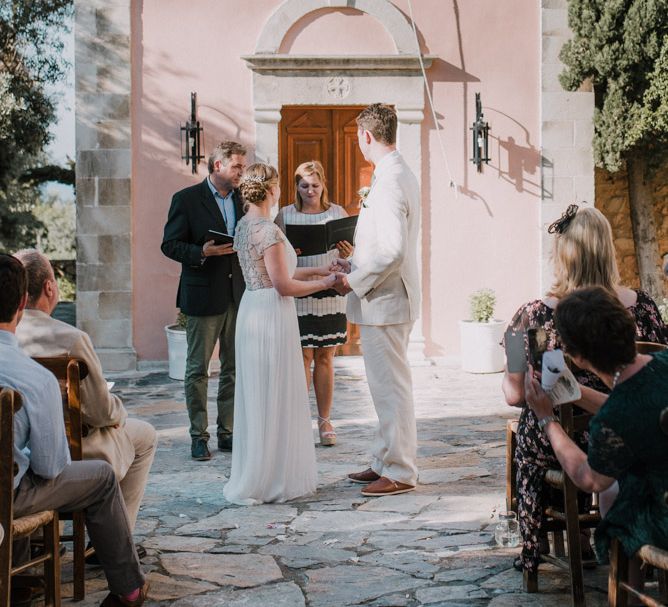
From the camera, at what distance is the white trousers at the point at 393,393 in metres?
4.97

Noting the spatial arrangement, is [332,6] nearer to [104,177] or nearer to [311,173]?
[104,177]

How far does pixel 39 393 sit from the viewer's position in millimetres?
3002

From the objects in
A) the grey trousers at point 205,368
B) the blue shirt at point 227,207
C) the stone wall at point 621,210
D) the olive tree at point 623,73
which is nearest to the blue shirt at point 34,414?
the grey trousers at point 205,368

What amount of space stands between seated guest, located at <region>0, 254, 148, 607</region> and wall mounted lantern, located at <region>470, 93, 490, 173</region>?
678cm

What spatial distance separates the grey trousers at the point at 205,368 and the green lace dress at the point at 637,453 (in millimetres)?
3497

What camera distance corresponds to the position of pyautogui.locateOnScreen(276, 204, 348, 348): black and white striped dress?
242 inches

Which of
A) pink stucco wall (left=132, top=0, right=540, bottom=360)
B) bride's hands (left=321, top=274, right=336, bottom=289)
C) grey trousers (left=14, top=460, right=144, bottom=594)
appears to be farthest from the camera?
pink stucco wall (left=132, top=0, right=540, bottom=360)

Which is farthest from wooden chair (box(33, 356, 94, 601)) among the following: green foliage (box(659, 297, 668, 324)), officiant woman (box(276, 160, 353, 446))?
green foliage (box(659, 297, 668, 324))

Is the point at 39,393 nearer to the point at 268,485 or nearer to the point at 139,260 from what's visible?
the point at 268,485

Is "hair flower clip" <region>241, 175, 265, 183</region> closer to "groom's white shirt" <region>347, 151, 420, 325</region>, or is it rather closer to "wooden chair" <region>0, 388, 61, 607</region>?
"groom's white shirt" <region>347, 151, 420, 325</region>

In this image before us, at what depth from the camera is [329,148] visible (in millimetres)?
9773

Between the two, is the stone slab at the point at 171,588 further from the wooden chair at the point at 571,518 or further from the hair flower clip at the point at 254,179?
the hair flower clip at the point at 254,179

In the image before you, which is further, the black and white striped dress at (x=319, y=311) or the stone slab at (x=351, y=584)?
the black and white striped dress at (x=319, y=311)

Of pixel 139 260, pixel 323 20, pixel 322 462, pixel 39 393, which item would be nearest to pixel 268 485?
pixel 322 462
